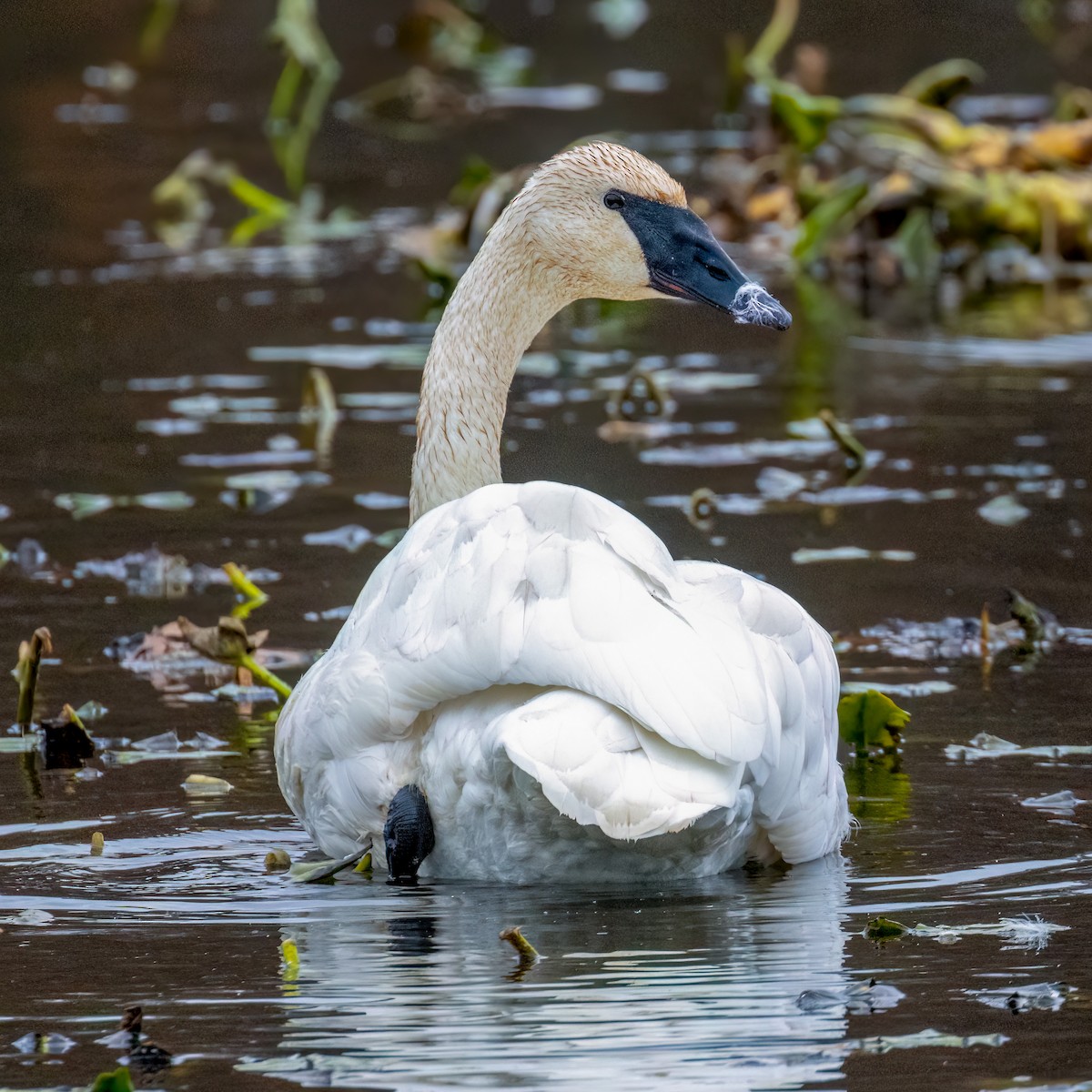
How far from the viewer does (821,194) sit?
A: 525 inches

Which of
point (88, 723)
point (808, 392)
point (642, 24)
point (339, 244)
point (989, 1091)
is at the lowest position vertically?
point (989, 1091)

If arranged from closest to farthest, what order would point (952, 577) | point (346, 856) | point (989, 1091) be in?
point (989, 1091)
point (346, 856)
point (952, 577)

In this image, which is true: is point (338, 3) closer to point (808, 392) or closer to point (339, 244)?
point (339, 244)

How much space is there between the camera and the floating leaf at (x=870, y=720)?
228 inches

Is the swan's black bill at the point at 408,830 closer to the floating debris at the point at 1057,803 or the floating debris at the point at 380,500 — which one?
the floating debris at the point at 1057,803

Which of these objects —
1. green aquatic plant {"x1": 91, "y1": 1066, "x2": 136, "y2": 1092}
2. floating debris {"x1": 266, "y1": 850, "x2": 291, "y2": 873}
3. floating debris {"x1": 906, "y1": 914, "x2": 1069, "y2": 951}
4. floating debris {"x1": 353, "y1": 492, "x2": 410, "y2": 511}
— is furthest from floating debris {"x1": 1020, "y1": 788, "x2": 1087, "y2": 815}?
floating debris {"x1": 353, "y1": 492, "x2": 410, "y2": 511}

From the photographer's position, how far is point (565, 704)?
430cm

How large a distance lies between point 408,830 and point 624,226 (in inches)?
76.4

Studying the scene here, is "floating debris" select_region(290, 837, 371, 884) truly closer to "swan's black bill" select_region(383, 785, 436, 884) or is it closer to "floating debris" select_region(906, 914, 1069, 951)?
"swan's black bill" select_region(383, 785, 436, 884)

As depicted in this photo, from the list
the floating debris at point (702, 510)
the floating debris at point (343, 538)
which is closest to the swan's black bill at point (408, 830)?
the floating debris at point (343, 538)

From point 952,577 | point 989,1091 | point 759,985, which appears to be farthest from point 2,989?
point 952,577

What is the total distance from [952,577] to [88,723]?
2.89 meters

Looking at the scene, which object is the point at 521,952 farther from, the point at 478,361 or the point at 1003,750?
the point at 478,361

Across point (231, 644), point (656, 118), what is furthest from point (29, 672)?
point (656, 118)
